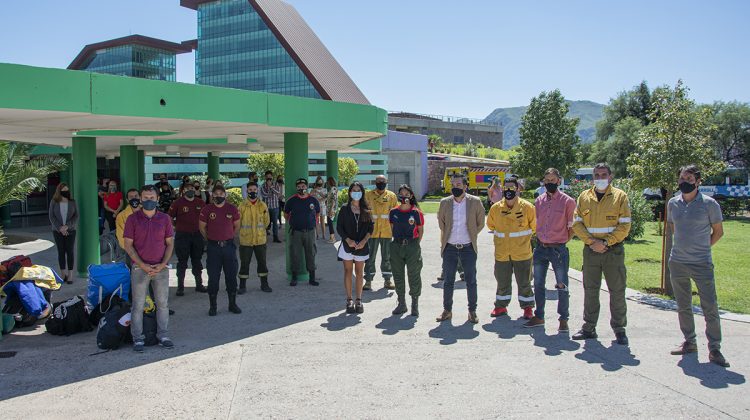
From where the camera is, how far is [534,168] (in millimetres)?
38469

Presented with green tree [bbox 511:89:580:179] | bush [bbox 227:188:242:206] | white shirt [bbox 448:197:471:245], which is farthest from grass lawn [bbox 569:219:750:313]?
green tree [bbox 511:89:580:179]

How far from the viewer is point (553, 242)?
23.5 ft

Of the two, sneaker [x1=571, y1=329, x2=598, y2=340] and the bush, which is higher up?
the bush

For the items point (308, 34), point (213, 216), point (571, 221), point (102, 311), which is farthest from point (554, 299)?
point (308, 34)

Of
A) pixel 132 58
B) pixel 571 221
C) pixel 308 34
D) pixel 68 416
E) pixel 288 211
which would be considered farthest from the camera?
pixel 132 58

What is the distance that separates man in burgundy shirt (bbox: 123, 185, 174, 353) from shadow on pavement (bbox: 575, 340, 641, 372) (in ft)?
14.3

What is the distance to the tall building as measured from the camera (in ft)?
418

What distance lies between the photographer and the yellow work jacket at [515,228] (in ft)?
24.5

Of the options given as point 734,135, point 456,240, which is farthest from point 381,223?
point 734,135

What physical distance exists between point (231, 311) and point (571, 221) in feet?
14.7

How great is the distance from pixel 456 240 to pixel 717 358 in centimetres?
303

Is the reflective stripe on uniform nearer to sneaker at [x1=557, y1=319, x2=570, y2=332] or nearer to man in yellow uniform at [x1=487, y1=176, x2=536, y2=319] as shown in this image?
man in yellow uniform at [x1=487, y1=176, x2=536, y2=319]

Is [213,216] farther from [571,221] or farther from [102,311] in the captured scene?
[571,221]

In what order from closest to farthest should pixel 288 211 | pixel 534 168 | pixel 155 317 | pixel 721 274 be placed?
pixel 155 317 → pixel 288 211 → pixel 721 274 → pixel 534 168
